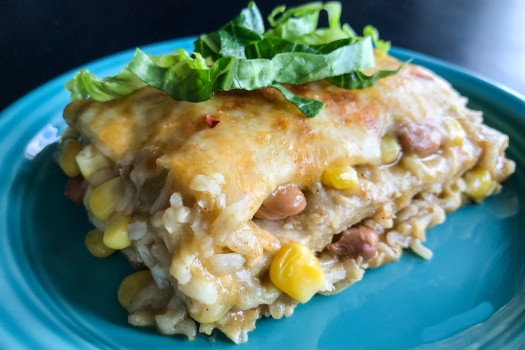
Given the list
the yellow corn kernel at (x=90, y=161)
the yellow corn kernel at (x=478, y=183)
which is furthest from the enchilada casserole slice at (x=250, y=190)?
the yellow corn kernel at (x=478, y=183)

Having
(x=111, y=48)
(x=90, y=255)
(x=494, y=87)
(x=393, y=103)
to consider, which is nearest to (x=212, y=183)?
(x=90, y=255)

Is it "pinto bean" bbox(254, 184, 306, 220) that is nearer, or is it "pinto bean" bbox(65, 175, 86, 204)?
"pinto bean" bbox(254, 184, 306, 220)

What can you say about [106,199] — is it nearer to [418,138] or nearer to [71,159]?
[71,159]

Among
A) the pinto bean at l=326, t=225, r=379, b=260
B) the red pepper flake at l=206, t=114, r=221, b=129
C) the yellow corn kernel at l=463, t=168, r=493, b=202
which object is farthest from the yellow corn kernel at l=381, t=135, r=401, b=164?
the red pepper flake at l=206, t=114, r=221, b=129

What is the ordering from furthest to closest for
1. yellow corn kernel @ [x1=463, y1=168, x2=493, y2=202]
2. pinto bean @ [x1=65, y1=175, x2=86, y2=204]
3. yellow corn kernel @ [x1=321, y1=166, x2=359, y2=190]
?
yellow corn kernel @ [x1=463, y1=168, x2=493, y2=202]
pinto bean @ [x1=65, y1=175, x2=86, y2=204]
yellow corn kernel @ [x1=321, y1=166, x2=359, y2=190]

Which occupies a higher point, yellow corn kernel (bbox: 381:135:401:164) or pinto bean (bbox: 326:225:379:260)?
yellow corn kernel (bbox: 381:135:401:164)

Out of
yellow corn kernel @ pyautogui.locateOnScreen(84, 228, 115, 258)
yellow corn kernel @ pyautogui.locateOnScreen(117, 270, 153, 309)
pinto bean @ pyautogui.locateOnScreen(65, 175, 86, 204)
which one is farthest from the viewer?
pinto bean @ pyautogui.locateOnScreen(65, 175, 86, 204)

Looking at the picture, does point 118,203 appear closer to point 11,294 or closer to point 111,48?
point 11,294

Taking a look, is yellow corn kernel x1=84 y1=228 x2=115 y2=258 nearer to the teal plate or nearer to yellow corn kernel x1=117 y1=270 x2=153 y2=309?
the teal plate
